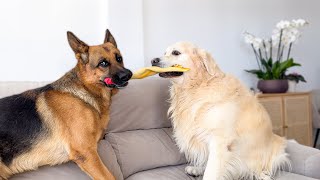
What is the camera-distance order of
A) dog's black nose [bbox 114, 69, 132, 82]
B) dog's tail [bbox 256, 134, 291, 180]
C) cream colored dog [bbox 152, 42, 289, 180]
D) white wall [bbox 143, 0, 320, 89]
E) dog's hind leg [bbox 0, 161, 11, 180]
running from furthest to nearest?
white wall [bbox 143, 0, 320, 89], dog's tail [bbox 256, 134, 291, 180], cream colored dog [bbox 152, 42, 289, 180], dog's black nose [bbox 114, 69, 132, 82], dog's hind leg [bbox 0, 161, 11, 180]

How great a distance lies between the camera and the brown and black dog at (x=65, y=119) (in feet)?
5.58

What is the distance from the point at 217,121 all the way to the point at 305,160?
675 millimetres

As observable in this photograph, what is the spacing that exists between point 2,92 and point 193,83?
1.17 meters

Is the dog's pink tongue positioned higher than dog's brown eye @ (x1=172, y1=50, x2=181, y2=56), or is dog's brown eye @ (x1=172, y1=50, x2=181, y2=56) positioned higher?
dog's brown eye @ (x1=172, y1=50, x2=181, y2=56)

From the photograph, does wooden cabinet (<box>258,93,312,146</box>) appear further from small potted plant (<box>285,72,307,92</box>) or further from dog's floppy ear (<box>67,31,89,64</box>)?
dog's floppy ear (<box>67,31,89,64</box>)

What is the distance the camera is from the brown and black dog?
1702 millimetres

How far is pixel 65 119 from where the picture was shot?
5.86 feet

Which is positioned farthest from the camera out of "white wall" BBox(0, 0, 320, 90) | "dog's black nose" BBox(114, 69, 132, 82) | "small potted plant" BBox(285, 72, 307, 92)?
"small potted plant" BBox(285, 72, 307, 92)

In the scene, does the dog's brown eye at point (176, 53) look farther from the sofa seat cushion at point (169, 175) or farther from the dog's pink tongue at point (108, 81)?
the sofa seat cushion at point (169, 175)

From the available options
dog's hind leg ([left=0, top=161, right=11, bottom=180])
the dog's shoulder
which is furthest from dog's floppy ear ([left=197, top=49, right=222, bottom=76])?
dog's hind leg ([left=0, top=161, right=11, bottom=180])

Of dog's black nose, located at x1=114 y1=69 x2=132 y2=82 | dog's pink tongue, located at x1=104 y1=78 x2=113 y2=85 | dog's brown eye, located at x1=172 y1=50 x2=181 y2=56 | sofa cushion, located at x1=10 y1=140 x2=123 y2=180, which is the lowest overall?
sofa cushion, located at x1=10 y1=140 x2=123 y2=180

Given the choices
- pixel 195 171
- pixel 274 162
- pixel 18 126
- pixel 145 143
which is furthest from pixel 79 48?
pixel 274 162

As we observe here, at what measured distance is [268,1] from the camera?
4344mm

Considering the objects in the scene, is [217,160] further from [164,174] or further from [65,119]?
[65,119]
